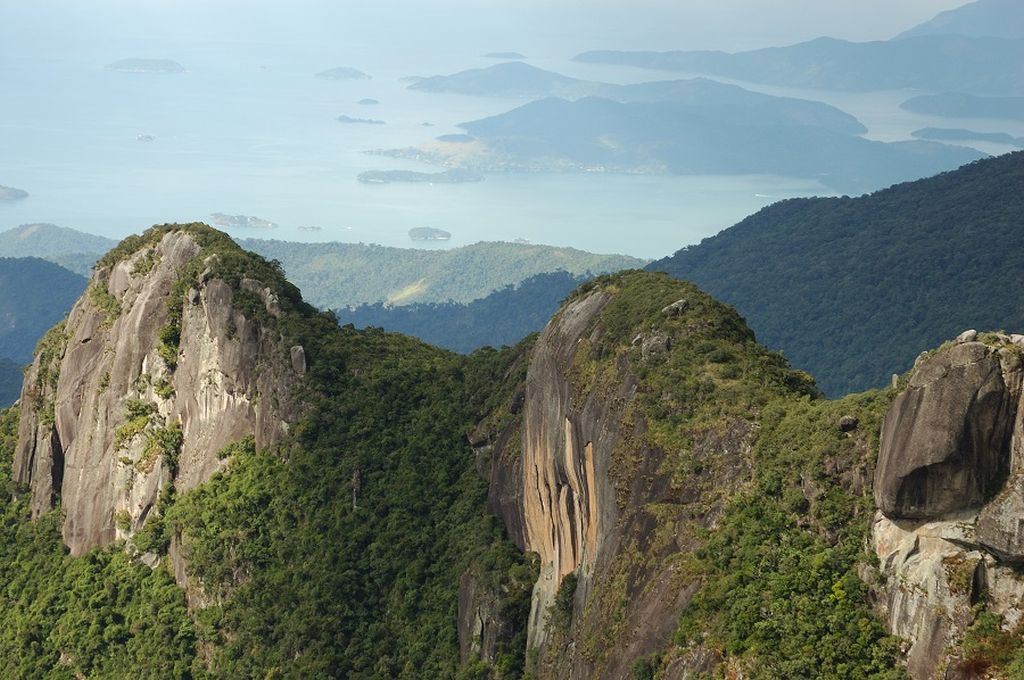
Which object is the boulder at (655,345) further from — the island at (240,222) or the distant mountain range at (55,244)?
the island at (240,222)

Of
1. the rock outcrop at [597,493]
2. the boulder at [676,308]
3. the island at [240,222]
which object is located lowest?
the rock outcrop at [597,493]

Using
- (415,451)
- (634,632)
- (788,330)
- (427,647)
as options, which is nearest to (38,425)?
(415,451)

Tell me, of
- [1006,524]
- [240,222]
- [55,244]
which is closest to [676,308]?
[1006,524]

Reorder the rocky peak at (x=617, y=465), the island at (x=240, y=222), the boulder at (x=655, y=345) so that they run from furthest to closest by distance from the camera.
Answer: the island at (x=240, y=222) → the boulder at (x=655, y=345) → the rocky peak at (x=617, y=465)

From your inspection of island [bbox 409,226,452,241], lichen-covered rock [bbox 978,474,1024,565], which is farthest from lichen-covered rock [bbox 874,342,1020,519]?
island [bbox 409,226,452,241]

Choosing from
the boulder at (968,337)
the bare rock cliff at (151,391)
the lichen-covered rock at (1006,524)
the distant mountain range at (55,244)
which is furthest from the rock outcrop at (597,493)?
the distant mountain range at (55,244)

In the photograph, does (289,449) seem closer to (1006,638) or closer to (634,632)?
(634,632)
